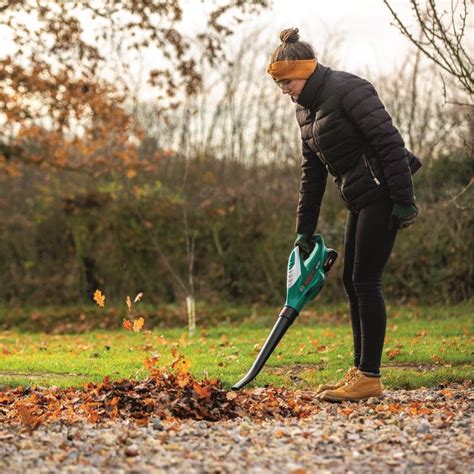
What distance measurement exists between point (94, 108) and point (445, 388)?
9419 mm

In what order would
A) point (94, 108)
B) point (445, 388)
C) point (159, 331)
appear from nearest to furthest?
point (445, 388) < point (159, 331) < point (94, 108)

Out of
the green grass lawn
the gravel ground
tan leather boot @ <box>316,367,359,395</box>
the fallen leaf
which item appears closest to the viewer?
the gravel ground

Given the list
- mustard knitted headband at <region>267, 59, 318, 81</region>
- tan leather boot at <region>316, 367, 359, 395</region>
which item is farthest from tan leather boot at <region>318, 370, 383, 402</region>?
mustard knitted headband at <region>267, 59, 318, 81</region>

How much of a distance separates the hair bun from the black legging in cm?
118

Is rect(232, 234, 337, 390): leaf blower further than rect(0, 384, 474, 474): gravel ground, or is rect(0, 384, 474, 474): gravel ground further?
rect(232, 234, 337, 390): leaf blower

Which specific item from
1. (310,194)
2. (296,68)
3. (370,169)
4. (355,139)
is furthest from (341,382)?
(296,68)

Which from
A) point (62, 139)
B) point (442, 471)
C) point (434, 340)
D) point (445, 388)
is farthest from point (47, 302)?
point (442, 471)

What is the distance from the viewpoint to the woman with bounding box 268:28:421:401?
16.5 feet

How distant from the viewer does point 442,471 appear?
145 inches

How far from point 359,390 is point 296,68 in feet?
6.79

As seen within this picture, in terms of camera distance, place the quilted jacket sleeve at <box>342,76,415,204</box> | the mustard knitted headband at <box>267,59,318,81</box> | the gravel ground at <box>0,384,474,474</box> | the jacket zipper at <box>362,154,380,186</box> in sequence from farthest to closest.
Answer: the mustard knitted headband at <box>267,59,318,81</box> < the jacket zipper at <box>362,154,380,186</box> < the quilted jacket sleeve at <box>342,76,415,204</box> < the gravel ground at <box>0,384,474,474</box>

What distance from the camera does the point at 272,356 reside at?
7938 millimetres

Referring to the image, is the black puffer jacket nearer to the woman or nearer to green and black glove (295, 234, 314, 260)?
the woman

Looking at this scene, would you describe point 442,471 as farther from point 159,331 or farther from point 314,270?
point 159,331
